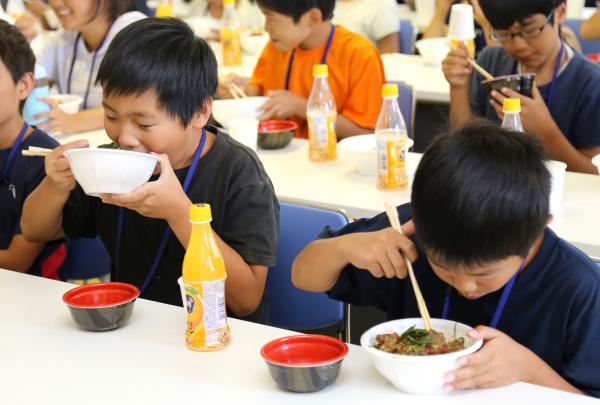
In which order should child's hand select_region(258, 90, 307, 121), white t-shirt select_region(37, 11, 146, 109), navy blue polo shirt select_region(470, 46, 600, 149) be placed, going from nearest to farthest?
navy blue polo shirt select_region(470, 46, 600, 149) < child's hand select_region(258, 90, 307, 121) < white t-shirt select_region(37, 11, 146, 109)

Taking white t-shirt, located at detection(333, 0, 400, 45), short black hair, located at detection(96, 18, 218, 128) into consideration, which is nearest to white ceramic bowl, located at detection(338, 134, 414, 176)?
→ short black hair, located at detection(96, 18, 218, 128)

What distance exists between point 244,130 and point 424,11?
4007mm

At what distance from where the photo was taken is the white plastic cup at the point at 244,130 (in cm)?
254

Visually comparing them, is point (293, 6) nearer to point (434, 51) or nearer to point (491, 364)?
point (434, 51)

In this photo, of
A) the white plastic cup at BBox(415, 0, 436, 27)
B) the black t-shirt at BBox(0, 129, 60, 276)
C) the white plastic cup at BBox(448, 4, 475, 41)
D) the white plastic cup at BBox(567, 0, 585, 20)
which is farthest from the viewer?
the white plastic cup at BBox(415, 0, 436, 27)

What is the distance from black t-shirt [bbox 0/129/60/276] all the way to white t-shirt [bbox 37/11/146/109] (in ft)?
3.98

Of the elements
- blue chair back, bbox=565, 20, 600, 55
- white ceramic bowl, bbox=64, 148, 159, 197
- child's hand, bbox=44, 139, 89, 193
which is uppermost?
white ceramic bowl, bbox=64, 148, 159, 197

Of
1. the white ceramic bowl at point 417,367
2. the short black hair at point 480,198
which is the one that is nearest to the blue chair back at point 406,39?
the short black hair at point 480,198

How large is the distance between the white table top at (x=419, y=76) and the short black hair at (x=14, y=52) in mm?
1612

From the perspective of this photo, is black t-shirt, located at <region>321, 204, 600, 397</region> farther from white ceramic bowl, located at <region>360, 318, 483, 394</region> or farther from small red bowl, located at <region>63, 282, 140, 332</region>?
small red bowl, located at <region>63, 282, 140, 332</region>

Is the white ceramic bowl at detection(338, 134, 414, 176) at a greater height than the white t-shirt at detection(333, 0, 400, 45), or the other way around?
the white t-shirt at detection(333, 0, 400, 45)

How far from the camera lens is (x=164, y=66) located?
1615mm

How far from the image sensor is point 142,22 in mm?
1670

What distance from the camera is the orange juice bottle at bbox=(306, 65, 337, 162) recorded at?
2.45 metres
